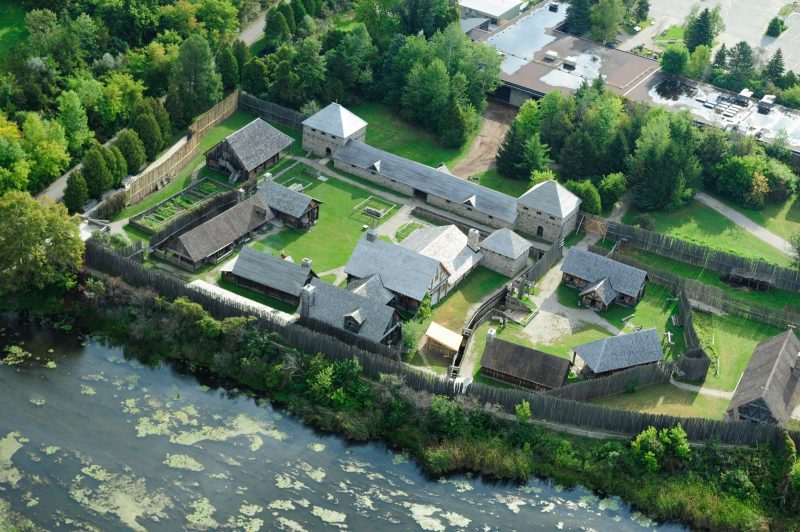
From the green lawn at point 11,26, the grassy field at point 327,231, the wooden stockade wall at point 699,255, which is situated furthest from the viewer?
the green lawn at point 11,26

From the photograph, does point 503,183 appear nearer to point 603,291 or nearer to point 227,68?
point 603,291

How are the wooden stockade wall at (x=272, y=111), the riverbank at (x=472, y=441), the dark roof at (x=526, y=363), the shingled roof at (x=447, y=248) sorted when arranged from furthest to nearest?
the wooden stockade wall at (x=272, y=111), the shingled roof at (x=447, y=248), the dark roof at (x=526, y=363), the riverbank at (x=472, y=441)

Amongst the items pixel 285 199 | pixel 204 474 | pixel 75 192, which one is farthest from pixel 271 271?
pixel 204 474

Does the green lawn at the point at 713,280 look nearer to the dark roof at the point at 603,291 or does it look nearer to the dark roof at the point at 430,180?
the dark roof at the point at 603,291

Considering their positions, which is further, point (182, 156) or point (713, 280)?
point (182, 156)

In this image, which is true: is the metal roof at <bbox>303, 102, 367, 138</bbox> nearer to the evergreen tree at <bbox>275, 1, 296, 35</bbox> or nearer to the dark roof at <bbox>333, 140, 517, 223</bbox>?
the dark roof at <bbox>333, 140, 517, 223</bbox>

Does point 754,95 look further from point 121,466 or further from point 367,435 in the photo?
point 121,466

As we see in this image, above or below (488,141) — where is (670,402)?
above

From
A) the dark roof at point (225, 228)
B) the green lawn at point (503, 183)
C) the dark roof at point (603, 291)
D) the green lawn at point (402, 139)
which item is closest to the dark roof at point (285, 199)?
the dark roof at point (225, 228)
